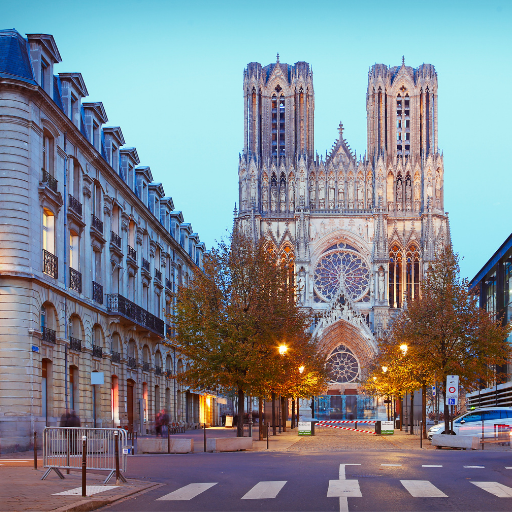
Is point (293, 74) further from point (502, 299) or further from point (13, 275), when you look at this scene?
point (13, 275)

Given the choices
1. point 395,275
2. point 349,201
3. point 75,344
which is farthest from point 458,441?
point 349,201

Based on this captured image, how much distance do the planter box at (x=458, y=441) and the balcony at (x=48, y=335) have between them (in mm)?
14451

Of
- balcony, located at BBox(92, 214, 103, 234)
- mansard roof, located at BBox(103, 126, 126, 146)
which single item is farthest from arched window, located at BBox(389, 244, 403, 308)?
balcony, located at BBox(92, 214, 103, 234)

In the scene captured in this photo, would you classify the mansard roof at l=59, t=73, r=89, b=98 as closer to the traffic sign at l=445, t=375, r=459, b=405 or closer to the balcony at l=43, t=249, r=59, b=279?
the balcony at l=43, t=249, r=59, b=279

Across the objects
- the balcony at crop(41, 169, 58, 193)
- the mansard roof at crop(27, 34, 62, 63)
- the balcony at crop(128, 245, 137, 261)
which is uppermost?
the mansard roof at crop(27, 34, 62, 63)

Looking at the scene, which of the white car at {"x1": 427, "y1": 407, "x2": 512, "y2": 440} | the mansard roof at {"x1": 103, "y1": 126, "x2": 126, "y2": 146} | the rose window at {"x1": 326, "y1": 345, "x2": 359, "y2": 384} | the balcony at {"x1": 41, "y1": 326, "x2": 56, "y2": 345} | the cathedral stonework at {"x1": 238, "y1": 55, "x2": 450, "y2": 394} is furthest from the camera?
the rose window at {"x1": 326, "y1": 345, "x2": 359, "y2": 384}

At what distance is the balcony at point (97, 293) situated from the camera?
1417 inches

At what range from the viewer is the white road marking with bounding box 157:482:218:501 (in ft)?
44.6

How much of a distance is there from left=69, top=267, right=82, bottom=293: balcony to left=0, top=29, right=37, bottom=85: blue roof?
25.1 ft

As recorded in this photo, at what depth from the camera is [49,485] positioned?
15.1m

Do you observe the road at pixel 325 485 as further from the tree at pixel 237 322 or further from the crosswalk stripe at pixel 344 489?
the tree at pixel 237 322

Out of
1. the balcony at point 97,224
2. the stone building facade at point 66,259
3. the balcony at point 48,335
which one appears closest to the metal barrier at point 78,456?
the stone building facade at point 66,259

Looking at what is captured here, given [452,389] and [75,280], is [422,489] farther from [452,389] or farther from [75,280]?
[75,280]

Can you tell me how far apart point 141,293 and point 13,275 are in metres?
19.1
